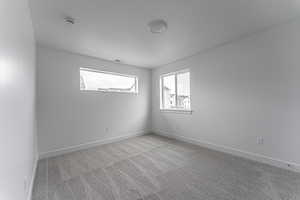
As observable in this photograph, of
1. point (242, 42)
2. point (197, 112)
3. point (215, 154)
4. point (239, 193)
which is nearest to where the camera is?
point (239, 193)

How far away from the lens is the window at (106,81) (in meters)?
3.33

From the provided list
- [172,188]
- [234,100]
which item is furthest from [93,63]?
[234,100]

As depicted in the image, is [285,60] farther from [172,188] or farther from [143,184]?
[143,184]

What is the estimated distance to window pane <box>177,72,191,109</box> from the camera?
12.0 ft

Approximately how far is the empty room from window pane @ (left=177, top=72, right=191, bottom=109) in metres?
0.03

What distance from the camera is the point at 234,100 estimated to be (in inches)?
105

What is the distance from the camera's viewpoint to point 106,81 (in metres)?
3.68

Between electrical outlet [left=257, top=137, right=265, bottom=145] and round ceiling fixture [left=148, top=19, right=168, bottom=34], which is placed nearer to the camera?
round ceiling fixture [left=148, top=19, right=168, bottom=34]

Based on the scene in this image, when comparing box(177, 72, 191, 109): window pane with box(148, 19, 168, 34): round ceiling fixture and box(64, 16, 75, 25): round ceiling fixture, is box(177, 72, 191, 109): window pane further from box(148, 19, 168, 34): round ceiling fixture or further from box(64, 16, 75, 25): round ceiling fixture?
box(64, 16, 75, 25): round ceiling fixture

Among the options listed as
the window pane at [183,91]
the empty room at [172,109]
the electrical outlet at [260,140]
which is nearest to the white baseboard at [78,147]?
the empty room at [172,109]

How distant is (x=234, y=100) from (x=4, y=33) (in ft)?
11.2

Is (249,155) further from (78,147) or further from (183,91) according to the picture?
(78,147)

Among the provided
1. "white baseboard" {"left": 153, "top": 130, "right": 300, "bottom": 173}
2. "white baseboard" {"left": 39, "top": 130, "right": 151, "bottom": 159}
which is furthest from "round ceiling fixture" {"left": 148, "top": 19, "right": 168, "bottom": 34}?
"white baseboard" {"left": 39, "top": 130, "right": 151, "bottom": 159}

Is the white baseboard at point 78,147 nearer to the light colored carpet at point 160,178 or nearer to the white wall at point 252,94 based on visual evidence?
the light colored carpet at point 160,178
